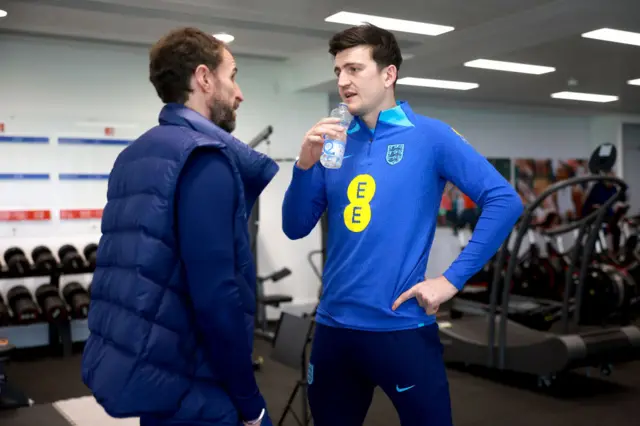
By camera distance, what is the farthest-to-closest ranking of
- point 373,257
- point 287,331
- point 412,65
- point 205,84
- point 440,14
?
point 412,65
point 440,14
point 287,331
point 373,257
point 205,84

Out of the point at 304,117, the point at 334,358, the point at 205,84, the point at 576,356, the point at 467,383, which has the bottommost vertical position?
the point at 467,383

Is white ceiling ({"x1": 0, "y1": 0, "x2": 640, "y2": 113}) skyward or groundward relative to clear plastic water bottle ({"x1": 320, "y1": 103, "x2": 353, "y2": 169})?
skyward

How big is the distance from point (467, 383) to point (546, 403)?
68cm

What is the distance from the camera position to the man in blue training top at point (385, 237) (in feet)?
5.35

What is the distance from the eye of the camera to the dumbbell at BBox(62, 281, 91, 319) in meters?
5.75

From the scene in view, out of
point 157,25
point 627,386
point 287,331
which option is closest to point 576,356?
point 627,386

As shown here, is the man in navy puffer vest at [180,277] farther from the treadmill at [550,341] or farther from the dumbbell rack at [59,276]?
the dumbbell rack at [59,276]

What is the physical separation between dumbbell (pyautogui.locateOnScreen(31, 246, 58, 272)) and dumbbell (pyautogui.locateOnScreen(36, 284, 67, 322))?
19cm

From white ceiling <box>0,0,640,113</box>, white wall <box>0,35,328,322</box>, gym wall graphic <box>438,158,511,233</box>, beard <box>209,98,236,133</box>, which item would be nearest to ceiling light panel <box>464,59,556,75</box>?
white ceiling <box>0,0,640,113</box>

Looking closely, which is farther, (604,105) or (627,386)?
(604,105)

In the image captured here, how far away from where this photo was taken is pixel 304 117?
25.4 ft

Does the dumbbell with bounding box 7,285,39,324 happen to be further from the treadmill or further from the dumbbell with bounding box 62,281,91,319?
the treadmill

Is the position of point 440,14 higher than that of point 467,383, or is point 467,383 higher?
point 440,14

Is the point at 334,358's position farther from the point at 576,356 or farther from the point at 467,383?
the point at 467,383
